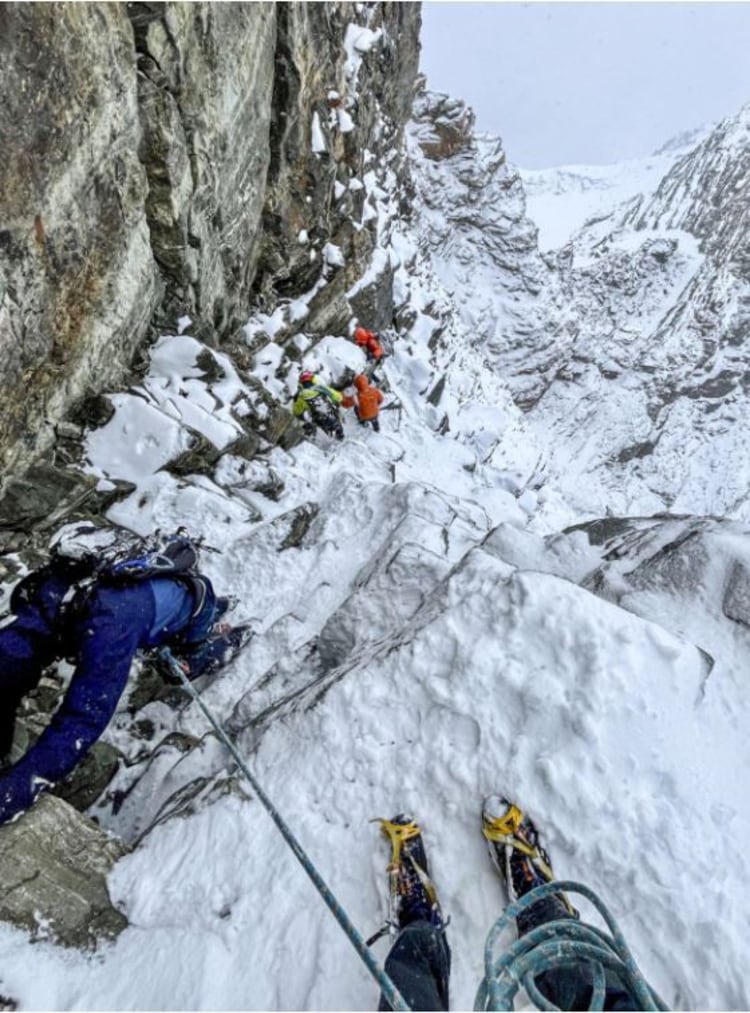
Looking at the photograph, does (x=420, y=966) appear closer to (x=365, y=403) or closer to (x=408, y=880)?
(x=408, y=880)

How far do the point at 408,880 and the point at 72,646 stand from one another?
239 cm

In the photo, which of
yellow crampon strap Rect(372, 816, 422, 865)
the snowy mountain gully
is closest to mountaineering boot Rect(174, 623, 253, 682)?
the snowy mountain gully

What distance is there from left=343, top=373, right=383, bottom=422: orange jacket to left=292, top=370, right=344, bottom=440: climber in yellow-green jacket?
1.45 metres

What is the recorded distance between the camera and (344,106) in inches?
556

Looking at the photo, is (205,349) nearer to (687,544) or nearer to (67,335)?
(67,335)

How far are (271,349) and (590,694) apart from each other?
9.53m

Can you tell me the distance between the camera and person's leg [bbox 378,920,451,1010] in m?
2.46

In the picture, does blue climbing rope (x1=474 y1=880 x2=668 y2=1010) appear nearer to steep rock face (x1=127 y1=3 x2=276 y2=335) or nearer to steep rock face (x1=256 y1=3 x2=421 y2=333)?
steep rock face (x1=127 y1=3 x2=276 y2=335)

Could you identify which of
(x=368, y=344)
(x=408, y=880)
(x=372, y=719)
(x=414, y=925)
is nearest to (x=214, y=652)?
(x=372, y=719)

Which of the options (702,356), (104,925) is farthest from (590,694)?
(702,356)

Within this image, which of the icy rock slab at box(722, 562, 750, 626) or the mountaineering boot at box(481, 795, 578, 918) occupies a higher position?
the icy rock slab at box(722, 562, 750, 626)

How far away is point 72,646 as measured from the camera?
3668 millimetres

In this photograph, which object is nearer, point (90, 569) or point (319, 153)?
point (90, 569)

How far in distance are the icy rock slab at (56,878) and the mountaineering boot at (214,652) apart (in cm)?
188
